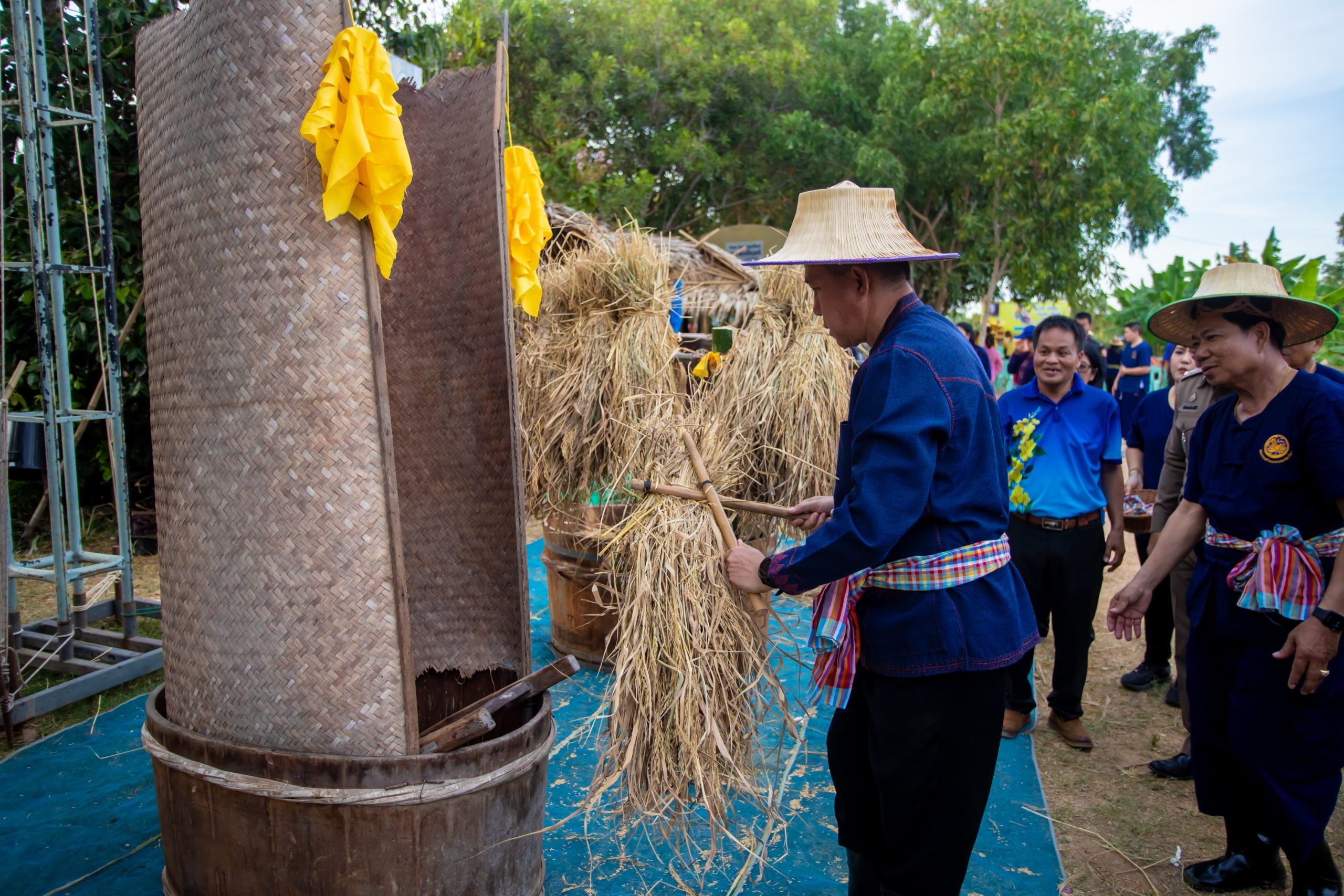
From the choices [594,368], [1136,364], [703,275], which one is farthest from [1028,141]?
[594,368]

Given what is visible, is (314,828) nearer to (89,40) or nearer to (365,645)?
(365,645)

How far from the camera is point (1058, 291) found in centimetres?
1566

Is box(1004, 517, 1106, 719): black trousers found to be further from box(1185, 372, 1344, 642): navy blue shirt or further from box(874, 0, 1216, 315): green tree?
box(874, 0, 1216, 315): green tree

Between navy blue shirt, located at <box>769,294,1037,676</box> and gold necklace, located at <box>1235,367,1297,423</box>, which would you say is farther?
gold necklace, located at <box>1235,367,1297,423</box>

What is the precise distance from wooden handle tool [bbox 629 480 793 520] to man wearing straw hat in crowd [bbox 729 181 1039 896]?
0.29 meters

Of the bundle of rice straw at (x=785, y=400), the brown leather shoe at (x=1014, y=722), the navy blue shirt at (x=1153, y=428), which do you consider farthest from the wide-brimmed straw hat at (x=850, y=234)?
the navy blue shirt at (x=1153, y=428)

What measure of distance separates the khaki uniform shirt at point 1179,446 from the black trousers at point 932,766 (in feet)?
7.50

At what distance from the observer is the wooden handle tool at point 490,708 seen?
2.18m

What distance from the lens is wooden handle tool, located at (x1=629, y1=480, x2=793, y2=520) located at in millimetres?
2340

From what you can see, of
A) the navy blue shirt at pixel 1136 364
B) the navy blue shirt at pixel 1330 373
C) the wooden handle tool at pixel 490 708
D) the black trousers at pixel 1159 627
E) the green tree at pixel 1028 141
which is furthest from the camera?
the green tree at pixel 1028 141

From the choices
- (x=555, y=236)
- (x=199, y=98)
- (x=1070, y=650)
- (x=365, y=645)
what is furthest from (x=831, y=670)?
(x=555, y=236)

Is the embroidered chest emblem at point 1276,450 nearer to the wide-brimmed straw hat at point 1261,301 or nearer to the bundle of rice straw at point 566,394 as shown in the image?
the wide-brimmed straw hat at point 1261,301

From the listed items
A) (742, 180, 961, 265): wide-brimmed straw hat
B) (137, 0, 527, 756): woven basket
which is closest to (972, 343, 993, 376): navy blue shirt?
(742, 180, 961, 265): wide-brimmed straw hat

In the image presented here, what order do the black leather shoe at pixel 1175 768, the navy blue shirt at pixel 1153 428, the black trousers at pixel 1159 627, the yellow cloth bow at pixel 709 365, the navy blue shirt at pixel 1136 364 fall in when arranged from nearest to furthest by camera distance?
the black leather shoe at pixel 1175 768 → the yellow cloth bow at pixel 709 365 → the black trousers at pixel 1159 627 → the navy blue shirt at pixel 1153 428 → the navy blue shirt at pixel 1136 364
